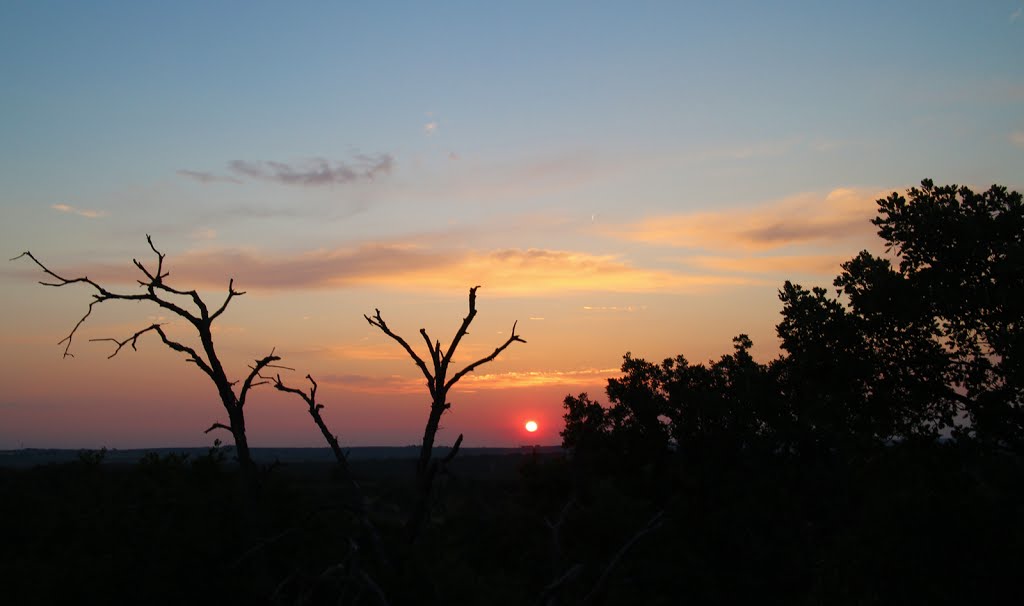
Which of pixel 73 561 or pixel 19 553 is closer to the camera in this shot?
pixel 73 561

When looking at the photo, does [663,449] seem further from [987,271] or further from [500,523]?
[987,271]

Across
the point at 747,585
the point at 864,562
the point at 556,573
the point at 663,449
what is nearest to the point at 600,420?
the point at 663,449

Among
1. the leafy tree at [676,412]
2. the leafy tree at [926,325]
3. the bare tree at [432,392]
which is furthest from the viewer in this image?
the leafy tree at [676,412]

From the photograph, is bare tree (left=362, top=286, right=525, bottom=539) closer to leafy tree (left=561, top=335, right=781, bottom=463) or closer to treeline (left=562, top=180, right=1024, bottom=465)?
treeline (left=562, top=180, right=1024, bottom=465)

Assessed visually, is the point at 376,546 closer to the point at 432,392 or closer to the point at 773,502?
the point at 432,392

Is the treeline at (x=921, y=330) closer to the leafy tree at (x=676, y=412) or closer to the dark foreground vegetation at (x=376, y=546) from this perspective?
the dark foreground vegetation at (x=376, y=546)

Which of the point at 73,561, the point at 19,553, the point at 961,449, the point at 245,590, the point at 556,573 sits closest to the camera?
the point at 556,573

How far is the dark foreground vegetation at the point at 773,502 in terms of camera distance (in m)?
12.1

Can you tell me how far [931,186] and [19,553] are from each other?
80.2 ft

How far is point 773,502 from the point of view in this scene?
31.8 metres

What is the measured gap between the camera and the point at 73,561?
16.5 metres

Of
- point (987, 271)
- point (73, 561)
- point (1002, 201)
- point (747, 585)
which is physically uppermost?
point (1002, 201)

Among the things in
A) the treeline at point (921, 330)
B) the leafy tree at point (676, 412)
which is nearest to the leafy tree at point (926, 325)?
the treeline at point (921, 330)

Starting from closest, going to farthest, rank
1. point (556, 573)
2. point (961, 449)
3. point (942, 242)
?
point (556, 573) → point (961, 449) → point (942, 242)
